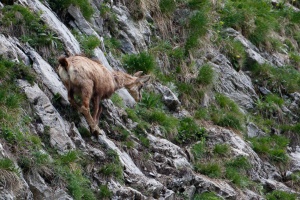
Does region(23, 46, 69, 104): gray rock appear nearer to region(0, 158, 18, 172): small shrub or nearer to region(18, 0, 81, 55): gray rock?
region(18, 0, 81, 55): gray rock

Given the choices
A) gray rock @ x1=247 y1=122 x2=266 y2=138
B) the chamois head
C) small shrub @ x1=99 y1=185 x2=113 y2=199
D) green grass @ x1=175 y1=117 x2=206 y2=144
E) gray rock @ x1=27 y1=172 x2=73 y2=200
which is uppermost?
gray rock @ x1=27 y1=172 x2=73 y2=200

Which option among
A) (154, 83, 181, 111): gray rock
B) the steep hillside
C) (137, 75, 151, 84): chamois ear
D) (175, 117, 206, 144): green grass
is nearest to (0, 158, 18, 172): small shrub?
the steep hillside

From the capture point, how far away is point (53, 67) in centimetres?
1216

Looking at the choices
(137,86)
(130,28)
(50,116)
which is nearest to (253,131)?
(137,86)

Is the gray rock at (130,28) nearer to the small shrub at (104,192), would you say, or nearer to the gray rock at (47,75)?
the gray rock at (47,75)

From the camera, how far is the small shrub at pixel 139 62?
14805 mm

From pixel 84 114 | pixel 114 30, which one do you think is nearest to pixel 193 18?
pixel 114 30

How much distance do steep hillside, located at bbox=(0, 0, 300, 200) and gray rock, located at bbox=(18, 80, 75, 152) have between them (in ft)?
0.06

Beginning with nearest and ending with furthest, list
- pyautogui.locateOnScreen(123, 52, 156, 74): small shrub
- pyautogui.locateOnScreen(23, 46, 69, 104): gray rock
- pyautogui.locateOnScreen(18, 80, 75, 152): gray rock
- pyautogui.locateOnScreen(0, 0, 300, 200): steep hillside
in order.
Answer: pyautogui.locateOnScreen(0, 0, 300, 200): steep hillside, pyautogui.locateOnScreen(18, 80, 75, 152): gray rock, pyautogui.locateOnScreen(23, 46, 69, 104): gray rock, pyautogui.locateOnScreen(123, 52, 156, 74): small shrub

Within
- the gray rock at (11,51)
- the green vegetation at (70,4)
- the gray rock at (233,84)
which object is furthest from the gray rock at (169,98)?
the gray rock at (11,51)

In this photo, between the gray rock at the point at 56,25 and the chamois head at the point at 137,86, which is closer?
the gray rock at the point at 56,25

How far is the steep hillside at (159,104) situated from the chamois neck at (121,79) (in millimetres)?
349

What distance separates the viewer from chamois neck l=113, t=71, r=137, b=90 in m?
12.7

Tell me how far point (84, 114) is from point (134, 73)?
346cm
